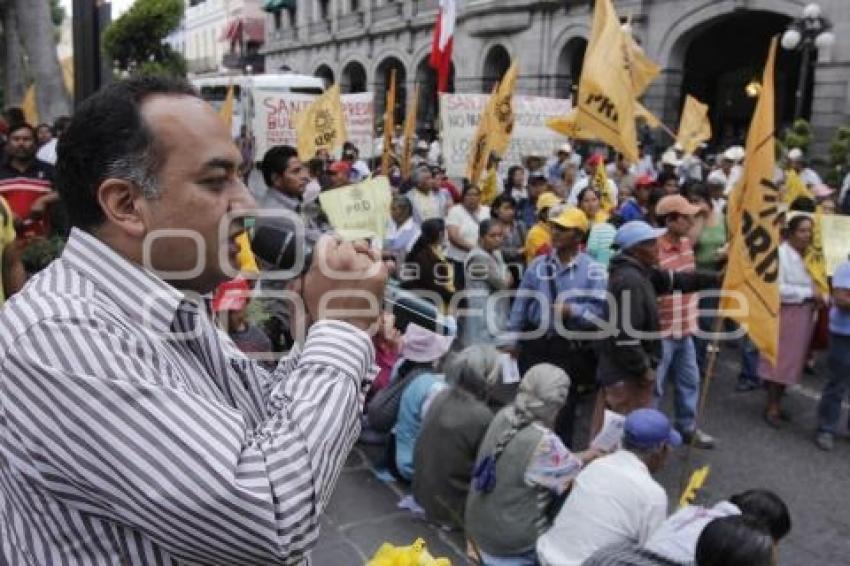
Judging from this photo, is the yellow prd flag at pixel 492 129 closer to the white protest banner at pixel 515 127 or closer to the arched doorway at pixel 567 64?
the white protest banner at pixel 515 127

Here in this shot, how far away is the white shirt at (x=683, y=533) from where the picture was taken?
258 cm

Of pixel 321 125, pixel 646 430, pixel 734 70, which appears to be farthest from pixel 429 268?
pixel 734 70

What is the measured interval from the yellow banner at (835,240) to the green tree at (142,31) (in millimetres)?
32628

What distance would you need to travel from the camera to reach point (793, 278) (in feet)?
19.5

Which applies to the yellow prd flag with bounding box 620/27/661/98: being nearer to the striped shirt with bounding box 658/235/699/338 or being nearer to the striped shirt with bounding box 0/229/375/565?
the striped shirt with bounding box 658/235/699/338

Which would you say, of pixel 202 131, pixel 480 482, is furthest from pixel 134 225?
pixel 480 482

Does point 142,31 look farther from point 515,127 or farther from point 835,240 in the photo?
point 835,240

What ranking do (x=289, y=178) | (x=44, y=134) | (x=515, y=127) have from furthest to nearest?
(x=515, y=127) < (x=44, y=134) < (x=289, y=178)

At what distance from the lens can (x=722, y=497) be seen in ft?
15.4

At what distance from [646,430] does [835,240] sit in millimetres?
3628

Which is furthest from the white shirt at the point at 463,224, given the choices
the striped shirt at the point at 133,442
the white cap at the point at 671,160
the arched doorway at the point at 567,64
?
the arched doorway at the point at 567,64

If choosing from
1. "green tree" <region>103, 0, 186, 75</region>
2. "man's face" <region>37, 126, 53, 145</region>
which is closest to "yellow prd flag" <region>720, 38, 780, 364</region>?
"man's face" <region>37, 126, 53, 145</region>

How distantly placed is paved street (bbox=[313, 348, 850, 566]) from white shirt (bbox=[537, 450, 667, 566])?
0.90 metres

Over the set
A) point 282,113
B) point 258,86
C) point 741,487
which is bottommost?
point 741,487
